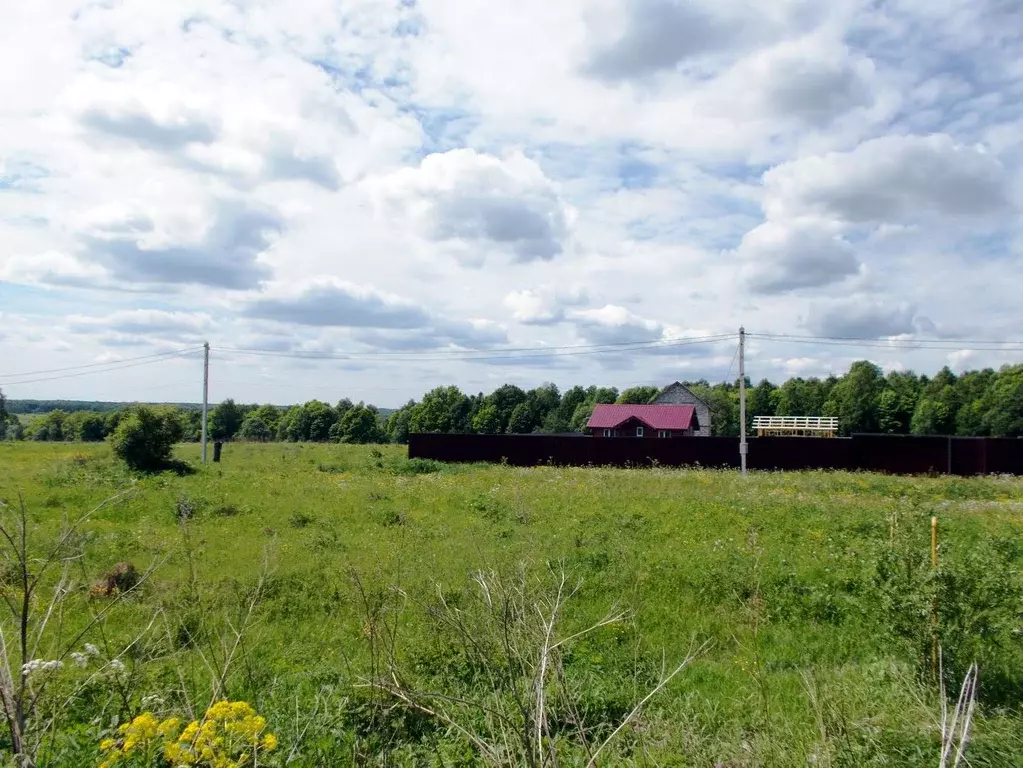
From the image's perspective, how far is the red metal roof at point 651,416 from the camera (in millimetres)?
37875

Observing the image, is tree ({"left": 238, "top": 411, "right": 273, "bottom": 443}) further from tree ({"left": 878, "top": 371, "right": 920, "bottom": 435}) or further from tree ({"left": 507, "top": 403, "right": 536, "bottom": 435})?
tree ({"left": 878, "top": 371, "right": 920, "bottom": 435})

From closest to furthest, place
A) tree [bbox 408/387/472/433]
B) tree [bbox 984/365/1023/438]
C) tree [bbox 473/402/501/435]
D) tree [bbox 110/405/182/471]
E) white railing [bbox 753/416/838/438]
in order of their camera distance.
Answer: tree [bbox 110/405/182/471]
white railing [bbox 753/416/838/438]
tree [bbox 984/365/1023/438]
tree [bbox 408/387/472/433]
tree [bbox 473/402/501/435]

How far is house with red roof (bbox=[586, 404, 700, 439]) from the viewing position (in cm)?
3788

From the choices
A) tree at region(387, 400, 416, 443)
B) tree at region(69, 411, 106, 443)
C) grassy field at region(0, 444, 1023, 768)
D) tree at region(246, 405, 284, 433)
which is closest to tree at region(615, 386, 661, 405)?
tree at region(387, 400, 416, 443)

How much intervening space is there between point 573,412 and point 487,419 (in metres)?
13.7

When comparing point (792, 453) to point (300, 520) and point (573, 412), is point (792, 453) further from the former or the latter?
point (573, 412)

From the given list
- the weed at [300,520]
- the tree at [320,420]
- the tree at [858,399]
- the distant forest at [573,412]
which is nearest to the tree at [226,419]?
the distant forest at [573,412]

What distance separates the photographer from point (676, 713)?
4852 millimetres

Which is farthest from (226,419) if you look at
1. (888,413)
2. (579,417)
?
(888,413)

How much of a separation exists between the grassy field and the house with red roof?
2196 cm

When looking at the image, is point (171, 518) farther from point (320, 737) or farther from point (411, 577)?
point (320, 737)

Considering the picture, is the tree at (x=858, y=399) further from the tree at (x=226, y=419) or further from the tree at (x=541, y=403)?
the tree at (x=226, y=419)

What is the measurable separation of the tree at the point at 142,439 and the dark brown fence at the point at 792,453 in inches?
451

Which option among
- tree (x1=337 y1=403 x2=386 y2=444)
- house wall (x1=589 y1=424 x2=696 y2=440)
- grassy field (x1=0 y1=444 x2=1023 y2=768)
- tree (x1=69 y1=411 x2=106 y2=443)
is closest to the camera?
grassy field (x1=0 y1=444 x2=1023 y2=768)
